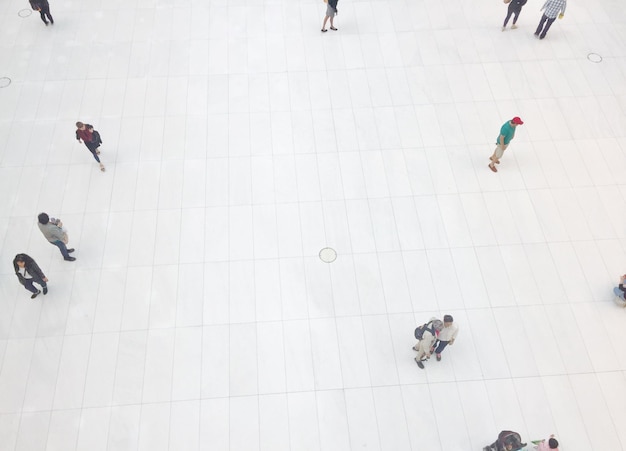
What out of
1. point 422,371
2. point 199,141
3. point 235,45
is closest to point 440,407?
point 422,371

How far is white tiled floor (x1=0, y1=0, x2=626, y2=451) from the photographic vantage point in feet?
29.8

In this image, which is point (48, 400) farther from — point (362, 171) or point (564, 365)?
point (564, 365)

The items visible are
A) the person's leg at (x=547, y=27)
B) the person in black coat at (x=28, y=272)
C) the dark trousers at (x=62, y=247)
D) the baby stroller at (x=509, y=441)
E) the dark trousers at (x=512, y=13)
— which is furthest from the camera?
the dark trousers at (x=512, y=13)

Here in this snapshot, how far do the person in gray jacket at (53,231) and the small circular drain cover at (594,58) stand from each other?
1436 cm

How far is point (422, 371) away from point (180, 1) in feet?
42.4

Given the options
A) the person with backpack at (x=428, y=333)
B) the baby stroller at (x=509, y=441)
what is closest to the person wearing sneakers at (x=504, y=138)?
the person with backpack at (x=428, y=333)

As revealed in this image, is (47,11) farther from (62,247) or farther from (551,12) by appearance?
(551,12)

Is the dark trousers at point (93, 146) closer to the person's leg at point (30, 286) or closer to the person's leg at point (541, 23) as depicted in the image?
the person's leg at point (30, 286)

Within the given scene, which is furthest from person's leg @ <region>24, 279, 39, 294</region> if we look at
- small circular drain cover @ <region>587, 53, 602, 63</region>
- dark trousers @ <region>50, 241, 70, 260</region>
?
small circular drain cover @ <region>587, 53, 602, 63</region>

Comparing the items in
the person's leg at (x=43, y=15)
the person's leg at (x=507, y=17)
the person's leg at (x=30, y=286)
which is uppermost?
the person's leg at (x=507, y=17)

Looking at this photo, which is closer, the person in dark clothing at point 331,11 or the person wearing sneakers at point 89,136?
the person wearing sneakers at point 89,136

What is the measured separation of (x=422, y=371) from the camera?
9.49 meters

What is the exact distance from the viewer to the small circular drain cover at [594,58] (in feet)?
47.5

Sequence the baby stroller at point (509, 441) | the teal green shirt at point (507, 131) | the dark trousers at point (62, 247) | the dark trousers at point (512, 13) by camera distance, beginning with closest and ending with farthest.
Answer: the baby stroller at point (509, 441) < the dark trousers at point (62, 247) < the teal green shirt at point (507, 131) < the dark trousers at point (512, 13)
